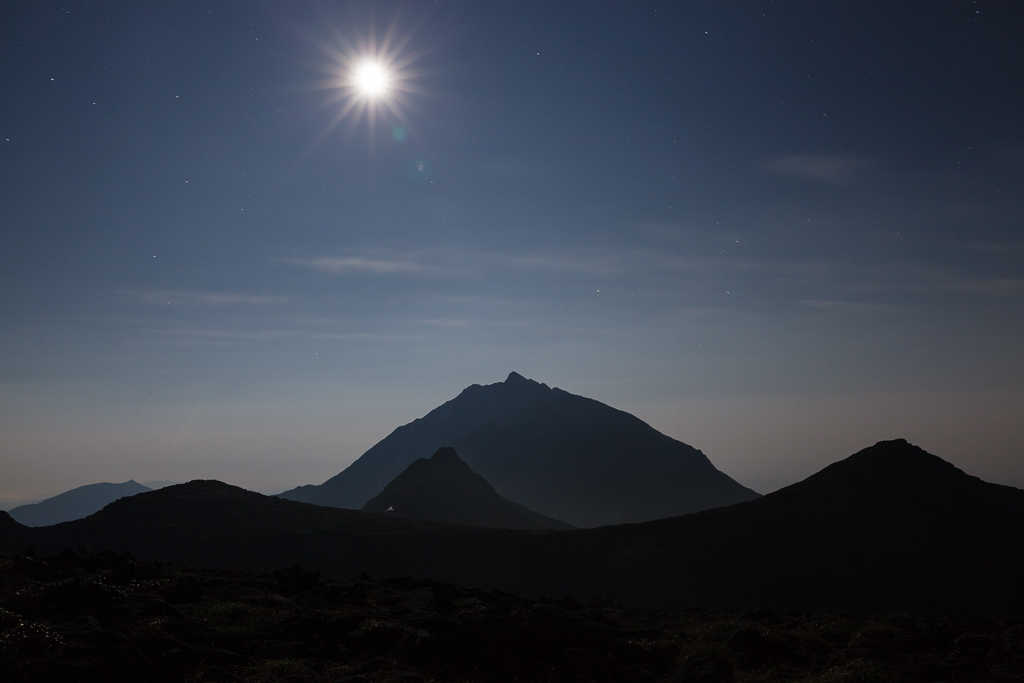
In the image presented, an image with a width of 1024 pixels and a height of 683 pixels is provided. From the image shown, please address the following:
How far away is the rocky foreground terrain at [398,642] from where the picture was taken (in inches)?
640

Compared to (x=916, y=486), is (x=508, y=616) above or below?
below

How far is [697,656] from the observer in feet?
63.8

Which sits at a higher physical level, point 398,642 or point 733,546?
point 733,546

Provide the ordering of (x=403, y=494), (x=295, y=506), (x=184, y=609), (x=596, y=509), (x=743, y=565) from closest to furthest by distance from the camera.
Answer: (x=184, y=609) < (x=743, y=565) < (x=295, y=506) < (x=403, y=494) < (x=596, y=509)

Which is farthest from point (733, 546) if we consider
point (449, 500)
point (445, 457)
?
point (445, 457)

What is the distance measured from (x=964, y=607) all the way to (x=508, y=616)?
1494 inches

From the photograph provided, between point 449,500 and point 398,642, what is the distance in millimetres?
96921

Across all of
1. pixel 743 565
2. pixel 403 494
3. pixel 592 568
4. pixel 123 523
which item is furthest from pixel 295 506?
pixel 743 565

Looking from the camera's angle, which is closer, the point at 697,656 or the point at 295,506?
the point at 697,656

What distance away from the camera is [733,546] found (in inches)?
2094

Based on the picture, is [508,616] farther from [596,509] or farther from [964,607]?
[596,509]

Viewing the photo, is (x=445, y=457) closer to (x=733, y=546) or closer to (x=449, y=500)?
(x=449, y=500)

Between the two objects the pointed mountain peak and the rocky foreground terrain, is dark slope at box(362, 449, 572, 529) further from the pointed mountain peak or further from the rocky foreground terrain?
the rocky foreground terrain

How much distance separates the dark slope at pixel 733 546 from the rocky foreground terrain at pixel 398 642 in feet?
65.9
